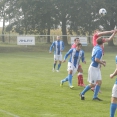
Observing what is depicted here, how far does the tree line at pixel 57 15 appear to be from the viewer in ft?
171

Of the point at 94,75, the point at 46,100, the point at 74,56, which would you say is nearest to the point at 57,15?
the point at 74,56

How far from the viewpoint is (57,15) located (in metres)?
53.5

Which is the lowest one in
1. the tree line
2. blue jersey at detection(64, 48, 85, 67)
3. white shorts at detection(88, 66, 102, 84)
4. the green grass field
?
the green grass field

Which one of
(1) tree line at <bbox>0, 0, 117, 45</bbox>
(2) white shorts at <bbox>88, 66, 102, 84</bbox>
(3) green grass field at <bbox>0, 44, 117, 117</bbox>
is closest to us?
(3) green grass field at <bbox>0, 44, 117, 117</bbox>

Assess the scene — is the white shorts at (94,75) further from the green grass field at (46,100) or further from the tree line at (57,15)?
the tree line at (57,15)

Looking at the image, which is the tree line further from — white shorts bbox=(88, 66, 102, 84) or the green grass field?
white shorts bbox=(88, 66, 102, 84)

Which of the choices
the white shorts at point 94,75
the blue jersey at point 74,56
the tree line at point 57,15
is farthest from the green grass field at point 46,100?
the tree line at point 57,15

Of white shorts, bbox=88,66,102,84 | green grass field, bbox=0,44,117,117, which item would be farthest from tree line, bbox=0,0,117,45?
white shorts, bbox=88,66,102,84

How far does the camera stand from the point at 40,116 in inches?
374

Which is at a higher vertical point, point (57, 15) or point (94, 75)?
point (57, 15)

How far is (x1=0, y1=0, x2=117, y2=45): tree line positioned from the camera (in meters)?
52.2

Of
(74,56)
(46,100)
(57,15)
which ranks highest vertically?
(57,15)

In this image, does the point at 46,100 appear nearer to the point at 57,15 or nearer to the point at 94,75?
the point at 94,75

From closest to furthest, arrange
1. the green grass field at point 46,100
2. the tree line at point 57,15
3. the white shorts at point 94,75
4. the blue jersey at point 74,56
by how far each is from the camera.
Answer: the green grass field at point 46,100 → the white shorts at point 94,75 → the blue jersey at point 74,56 → the tree line at point 57,15
